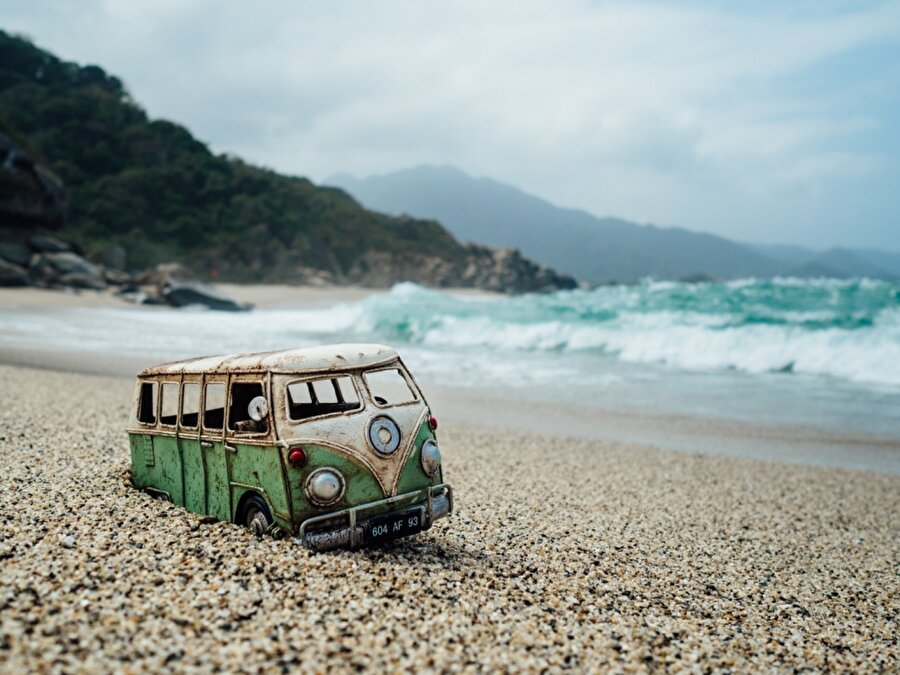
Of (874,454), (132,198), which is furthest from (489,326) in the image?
(132,198)

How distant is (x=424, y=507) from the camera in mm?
5785

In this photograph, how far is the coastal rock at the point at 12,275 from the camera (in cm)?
4012

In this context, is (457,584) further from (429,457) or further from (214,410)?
(214,410)

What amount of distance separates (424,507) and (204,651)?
2340 mm

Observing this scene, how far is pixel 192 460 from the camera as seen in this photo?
620 cm

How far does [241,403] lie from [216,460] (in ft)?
1.92

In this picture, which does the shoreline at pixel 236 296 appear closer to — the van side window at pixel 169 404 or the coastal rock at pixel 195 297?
the coastal rock at pixel 195 297

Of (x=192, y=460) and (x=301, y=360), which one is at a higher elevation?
(x=301, y=360)

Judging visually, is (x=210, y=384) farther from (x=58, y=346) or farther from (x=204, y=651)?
(x=58, y=346)

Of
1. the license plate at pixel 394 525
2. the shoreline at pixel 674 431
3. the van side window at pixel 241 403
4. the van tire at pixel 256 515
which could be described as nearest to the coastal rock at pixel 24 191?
the shoreline at pixel 674 431

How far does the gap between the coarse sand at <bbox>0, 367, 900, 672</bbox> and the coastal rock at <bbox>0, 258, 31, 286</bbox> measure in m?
37.7

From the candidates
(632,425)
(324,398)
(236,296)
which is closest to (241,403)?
(324,398)

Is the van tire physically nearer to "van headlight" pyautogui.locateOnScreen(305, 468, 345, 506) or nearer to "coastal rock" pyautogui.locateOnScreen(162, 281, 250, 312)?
"van headlight" pyautogui.locateOnScreen(305, 468, 345, 506)

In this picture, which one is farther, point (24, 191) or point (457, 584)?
point (24, 191)
